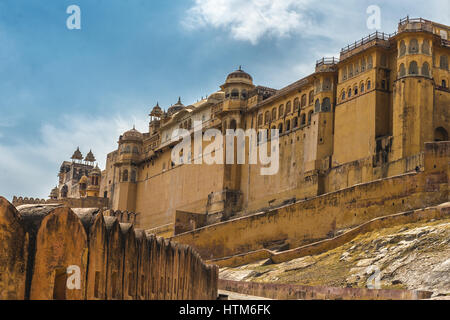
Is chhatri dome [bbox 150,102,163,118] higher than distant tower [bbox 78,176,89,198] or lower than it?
higher

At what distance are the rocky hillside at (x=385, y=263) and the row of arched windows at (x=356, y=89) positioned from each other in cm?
952

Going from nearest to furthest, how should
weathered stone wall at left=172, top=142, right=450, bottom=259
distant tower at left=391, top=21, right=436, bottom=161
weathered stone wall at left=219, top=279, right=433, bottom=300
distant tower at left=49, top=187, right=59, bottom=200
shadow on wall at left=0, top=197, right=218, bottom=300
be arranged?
shadow on wall at left=0, top=197, right=218, bottom=300
weathered stone wall at left=219, top=279, right=433, bottom=300
weathered stone wall at left=172, top=142, right=450, bottom=259
distant tower at left=391, top=21, right=436, bottom=161
distant tower at left=49, top=187, right=59, bottom=200

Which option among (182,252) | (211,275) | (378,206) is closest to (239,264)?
(378,206)

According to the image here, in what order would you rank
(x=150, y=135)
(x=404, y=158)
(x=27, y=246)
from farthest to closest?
1. (x=150, y=135)
2. (x=404, y=158)
3. (x=27, y=246)

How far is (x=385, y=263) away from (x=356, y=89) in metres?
13.3

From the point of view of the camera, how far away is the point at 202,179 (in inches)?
1897

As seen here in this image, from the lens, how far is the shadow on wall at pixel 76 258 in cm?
1212

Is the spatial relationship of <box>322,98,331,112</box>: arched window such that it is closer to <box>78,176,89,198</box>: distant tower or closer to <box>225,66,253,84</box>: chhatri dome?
<box>225,66,253,84</box>: chhatri dome

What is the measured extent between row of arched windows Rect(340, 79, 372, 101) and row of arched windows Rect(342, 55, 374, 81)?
591mm

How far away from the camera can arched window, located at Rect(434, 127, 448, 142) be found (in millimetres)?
34062

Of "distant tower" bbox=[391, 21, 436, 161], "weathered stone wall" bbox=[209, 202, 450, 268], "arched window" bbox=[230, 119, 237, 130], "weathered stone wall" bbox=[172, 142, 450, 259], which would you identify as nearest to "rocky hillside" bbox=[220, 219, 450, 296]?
"weathered stone wall" bbox=[209, 202, 450, 268]

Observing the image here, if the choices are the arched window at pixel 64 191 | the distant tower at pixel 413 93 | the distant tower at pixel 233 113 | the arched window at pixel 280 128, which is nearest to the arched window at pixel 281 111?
the arched window at pixel 280 128
